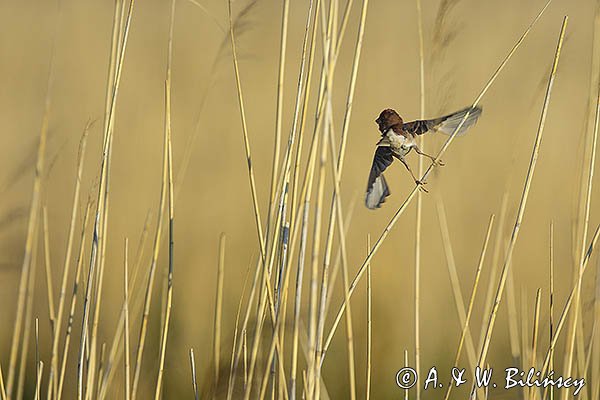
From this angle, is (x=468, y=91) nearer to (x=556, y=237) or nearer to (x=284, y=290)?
(x=556, y=237)

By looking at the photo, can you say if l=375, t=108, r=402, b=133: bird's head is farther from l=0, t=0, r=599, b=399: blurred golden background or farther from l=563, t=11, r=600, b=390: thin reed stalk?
l=0, t=0, r=599, b=399: blurred golden background

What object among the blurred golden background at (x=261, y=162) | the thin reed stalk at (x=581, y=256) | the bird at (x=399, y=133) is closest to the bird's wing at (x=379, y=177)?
the bird at (x=399, y=133)

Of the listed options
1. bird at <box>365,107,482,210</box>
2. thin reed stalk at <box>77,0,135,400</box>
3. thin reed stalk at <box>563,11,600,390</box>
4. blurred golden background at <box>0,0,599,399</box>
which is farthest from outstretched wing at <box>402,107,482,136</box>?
blurred golden background at <box>0,0,599,399</box>

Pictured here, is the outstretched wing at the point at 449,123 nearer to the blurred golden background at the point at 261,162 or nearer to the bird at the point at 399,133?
Answer: the bird at the point at 399,133

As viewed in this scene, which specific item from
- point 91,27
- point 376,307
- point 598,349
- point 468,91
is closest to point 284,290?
point 598,349

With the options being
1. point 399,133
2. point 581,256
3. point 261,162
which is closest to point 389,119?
point 399,133

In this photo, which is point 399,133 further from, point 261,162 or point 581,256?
point 261,162
